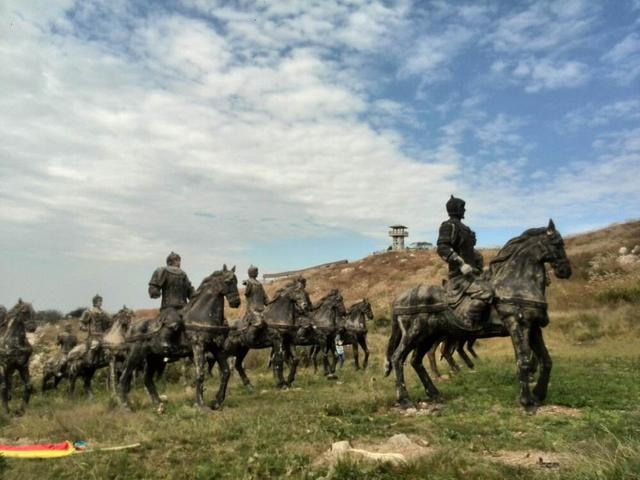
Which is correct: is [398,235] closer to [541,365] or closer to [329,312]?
[329,312]

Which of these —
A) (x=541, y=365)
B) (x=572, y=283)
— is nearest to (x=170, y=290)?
(x=541, y=365)

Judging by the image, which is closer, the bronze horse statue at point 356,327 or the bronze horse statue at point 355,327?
the bronze horse statue at point 355,327

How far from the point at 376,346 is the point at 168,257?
55.2ft

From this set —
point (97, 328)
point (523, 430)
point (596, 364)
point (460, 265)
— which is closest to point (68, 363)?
point (97, 328)

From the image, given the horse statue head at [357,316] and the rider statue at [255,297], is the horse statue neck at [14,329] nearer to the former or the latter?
the rider statue at [255,297]

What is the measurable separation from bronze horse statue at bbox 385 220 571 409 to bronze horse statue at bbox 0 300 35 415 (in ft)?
33.2

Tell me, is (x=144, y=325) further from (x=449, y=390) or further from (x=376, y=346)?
(x=376, y=346)

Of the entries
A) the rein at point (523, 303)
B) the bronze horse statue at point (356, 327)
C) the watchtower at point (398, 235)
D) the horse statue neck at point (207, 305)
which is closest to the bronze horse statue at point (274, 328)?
the horse statue neck at point (207, 305)

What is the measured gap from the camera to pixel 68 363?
57.5 feet

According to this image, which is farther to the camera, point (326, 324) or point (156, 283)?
point (326, 324)

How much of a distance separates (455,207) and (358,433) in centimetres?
505

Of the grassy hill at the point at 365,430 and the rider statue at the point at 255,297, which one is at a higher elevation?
the rider statue at the point at 255,297

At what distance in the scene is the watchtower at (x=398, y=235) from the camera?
7219cm

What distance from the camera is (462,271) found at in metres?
9.83
